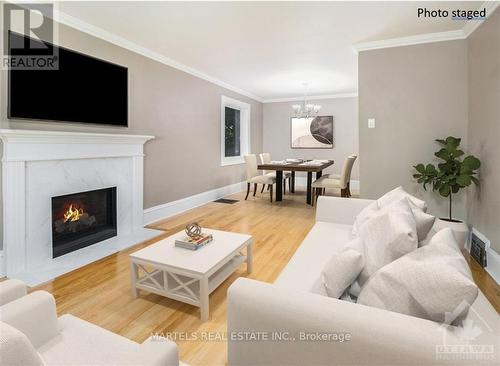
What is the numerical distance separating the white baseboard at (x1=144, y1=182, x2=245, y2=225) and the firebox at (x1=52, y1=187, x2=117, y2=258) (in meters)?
0.61

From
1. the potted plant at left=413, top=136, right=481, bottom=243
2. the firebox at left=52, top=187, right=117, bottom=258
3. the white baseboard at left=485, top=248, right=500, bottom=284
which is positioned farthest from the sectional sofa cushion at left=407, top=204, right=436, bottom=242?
the firebox at left=52, top=187, right=117, bottom=258

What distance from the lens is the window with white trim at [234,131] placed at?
604 cm

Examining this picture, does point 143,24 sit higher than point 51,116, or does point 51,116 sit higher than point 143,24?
point 143,24

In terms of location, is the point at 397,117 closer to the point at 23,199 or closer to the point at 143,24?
the point at 143,24

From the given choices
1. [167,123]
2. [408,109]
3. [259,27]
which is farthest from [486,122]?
[167,123]

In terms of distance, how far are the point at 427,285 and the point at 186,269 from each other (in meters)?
1.39

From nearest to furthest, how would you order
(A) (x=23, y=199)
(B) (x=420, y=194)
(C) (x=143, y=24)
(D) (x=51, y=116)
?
(A) (x=23, y=199) → (D) (x=51, y=116) → (C) (x=143, y=24) → (B) (x=420, y=194)

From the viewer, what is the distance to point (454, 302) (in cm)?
78

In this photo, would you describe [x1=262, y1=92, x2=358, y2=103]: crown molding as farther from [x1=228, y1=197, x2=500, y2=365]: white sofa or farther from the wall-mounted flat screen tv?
[x1=228, y1=197, x2=500, y2=365]: white sofa

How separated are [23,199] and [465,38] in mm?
4909

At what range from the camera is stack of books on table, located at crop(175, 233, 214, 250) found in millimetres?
2129

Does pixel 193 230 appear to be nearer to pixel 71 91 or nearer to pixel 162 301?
pixel 162 301

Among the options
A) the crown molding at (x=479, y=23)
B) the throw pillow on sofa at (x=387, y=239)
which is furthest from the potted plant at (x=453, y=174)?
the throw pillow on sofa at (x=387, y=239)

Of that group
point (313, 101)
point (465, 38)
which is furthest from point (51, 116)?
point (313, 101)
